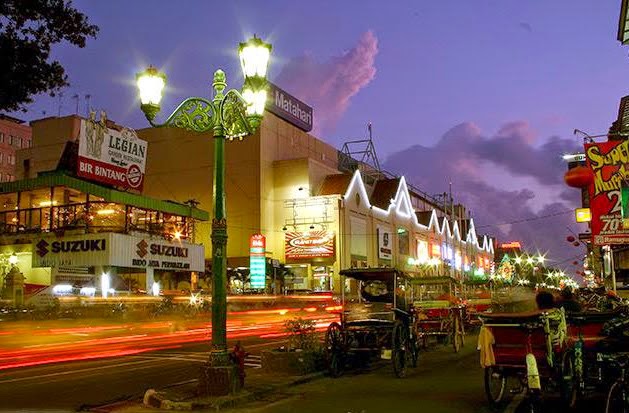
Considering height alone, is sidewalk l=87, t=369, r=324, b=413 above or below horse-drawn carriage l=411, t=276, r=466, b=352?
below

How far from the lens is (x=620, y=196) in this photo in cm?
1719

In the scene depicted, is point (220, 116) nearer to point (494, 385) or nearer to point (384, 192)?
point (494, 385)

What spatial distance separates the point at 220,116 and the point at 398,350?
234 inches

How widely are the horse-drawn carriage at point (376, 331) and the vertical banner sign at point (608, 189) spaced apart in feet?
19.2

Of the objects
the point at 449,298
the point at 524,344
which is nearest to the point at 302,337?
the point at 524,344

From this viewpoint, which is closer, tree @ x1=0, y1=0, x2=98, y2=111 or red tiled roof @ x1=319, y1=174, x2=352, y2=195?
tree @ x1=0, y1=0, x2=98, y2=111

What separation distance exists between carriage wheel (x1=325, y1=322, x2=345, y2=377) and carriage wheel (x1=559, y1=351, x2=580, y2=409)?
5277 mm

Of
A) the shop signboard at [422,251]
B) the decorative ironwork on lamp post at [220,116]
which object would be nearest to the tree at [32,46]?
the decorative ironwork on lamp post at [220,116]

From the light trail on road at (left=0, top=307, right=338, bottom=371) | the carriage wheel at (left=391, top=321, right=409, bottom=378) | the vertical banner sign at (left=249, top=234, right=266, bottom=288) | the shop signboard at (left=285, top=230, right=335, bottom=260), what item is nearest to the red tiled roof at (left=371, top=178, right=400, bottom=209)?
the shop signboard at (left=285, top=230, right=335, bottom=260)

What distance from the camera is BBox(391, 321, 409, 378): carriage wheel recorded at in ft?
43.2

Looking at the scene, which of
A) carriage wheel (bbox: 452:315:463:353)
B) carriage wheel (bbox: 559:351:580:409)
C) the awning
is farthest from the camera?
the awning

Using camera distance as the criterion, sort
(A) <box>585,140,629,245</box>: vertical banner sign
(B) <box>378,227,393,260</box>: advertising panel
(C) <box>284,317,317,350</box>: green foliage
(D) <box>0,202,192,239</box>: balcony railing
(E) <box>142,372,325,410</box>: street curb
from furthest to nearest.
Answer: (B) <box>378,227,393,260</box>: advertising panel, (D) <box>0,202,192,239</box>: balcony railing, (A) <box>585,140,629,245</box>: vertical banner sign, (C) <box>284,317,317,350</box>: green foliage, (E) <box>142,372,325,410</box>: street curb

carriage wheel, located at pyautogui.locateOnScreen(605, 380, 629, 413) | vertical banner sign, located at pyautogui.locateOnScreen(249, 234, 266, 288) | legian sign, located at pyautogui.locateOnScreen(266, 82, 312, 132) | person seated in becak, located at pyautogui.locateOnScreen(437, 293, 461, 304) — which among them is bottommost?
carriage wheel, located at pyautogui.locateOnScreen(605, 380, 629, 413)

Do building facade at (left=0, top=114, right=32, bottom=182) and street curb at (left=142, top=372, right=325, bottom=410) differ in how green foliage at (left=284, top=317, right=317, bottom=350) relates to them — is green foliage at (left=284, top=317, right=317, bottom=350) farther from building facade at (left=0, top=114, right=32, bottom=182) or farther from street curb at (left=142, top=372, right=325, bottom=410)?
building facade at (left=0, top=114, right=32, bottom=182)
